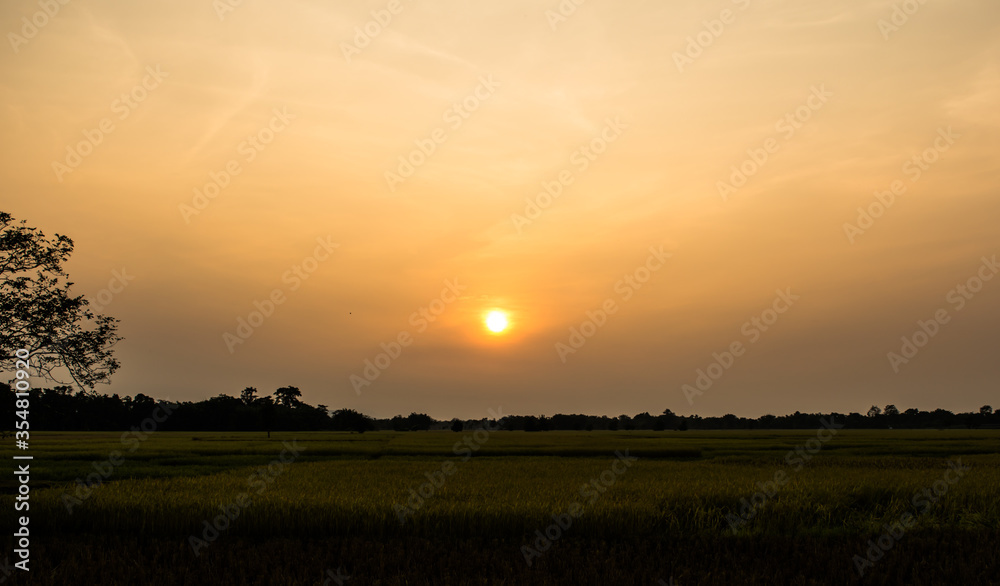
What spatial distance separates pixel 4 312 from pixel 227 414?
4946 inches

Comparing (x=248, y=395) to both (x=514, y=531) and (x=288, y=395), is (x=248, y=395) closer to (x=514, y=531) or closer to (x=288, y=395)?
(x=288, y=395)

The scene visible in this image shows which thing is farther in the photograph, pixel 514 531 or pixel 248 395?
pixel 248 395

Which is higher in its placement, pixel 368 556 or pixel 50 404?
pixel 50 404

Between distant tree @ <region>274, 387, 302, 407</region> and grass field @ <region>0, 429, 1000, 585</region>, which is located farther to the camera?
distant tree @ <region>274, 387, 302, 407</region>

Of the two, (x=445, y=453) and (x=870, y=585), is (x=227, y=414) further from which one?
(x=870, y=585)

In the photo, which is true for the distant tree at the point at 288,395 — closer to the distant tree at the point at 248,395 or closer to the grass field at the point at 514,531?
the distant tree at the point at 248,395

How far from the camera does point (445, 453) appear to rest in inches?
1713

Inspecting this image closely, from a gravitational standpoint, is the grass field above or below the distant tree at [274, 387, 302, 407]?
below

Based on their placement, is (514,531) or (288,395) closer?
(514,531)

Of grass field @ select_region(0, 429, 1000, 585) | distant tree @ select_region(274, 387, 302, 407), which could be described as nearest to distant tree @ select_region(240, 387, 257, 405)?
distant tree @ select_region(274, 387, 302, 407)

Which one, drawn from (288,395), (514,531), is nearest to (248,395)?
(288,395)

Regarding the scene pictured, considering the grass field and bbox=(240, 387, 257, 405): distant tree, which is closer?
the grass field

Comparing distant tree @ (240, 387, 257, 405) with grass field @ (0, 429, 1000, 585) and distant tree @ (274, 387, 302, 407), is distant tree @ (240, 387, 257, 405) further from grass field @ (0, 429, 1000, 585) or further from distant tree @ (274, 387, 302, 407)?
grass field @ (0, 429, 1000, 585)

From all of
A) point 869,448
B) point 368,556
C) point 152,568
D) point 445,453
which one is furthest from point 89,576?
point 869,448
